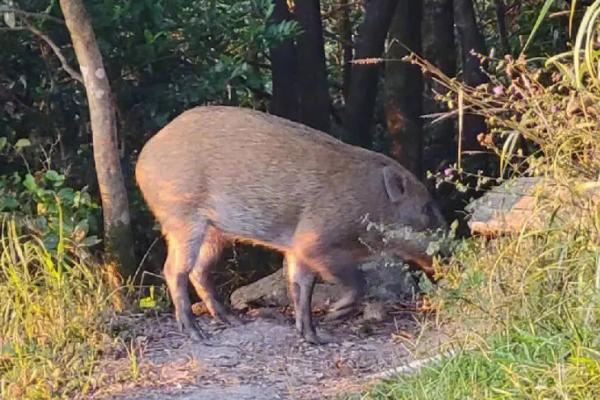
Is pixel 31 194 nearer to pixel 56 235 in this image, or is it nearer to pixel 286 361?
pixel 56 235

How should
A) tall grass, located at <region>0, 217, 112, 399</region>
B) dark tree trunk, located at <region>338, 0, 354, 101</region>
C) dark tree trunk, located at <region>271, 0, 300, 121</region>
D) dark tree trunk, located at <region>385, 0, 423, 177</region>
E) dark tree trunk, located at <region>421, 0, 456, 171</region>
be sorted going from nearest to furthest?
tall grass, located at <region>0, 217, 112, 399</region>, dark tree trunk, located at <region>271, 0, 300, 121</region>, dark tree trunk, located at <region>385, 0, 423, 177</region>, dark tree trunk, located at <region>421, 0, 456, 171</region>, dark tree trunk, located at <region>338, 0, 354, 101</region>

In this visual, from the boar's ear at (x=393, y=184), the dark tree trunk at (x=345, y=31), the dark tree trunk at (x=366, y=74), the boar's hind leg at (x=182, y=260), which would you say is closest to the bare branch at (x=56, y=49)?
the boar's hind leg at (x=182, y=260)

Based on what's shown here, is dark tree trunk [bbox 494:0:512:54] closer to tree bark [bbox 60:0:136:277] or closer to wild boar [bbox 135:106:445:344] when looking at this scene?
wild boar [bbox 135:106:445:344]

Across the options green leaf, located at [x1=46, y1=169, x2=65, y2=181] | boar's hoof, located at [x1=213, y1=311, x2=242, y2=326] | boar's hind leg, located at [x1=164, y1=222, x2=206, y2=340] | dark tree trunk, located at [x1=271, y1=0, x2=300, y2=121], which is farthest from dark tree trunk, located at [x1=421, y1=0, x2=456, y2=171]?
green leaf, located at [x1=46, y1=169, x2=65, y2=181]

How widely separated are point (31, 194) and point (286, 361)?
6.03 feet

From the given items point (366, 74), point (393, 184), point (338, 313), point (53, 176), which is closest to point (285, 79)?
point (366, 74)

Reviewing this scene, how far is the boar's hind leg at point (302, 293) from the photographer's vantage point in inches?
274

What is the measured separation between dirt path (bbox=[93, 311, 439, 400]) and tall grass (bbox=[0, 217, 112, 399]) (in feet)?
0.76

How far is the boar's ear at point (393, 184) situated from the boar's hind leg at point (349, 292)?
1.50ft

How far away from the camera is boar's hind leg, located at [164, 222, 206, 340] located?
277 inches

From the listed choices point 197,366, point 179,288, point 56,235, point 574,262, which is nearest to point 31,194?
point 56,235

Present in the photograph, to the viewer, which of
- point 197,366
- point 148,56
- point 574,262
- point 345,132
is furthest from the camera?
point 345,132

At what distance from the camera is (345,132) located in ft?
31.8

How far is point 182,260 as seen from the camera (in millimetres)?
7102
